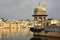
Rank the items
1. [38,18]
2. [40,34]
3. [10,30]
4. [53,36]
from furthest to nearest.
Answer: [10,30]
[38,18]
[40,34]
[53,36]

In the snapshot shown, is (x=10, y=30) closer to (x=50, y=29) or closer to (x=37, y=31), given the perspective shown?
(x=37, y=31)

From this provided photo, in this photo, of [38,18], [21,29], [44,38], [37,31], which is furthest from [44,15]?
[21,29]

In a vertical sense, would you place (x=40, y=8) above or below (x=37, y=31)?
above

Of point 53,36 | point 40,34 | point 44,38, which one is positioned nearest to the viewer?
point 53,36

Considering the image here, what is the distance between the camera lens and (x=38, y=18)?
57.8m

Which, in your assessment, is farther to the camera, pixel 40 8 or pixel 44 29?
pixel 40 8

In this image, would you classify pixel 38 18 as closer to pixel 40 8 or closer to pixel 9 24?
pixel 40 8

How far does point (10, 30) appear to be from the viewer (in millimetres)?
77250

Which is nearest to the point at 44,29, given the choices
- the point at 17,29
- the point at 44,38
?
the point at 44,38

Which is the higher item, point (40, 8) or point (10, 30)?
point (40, 8)

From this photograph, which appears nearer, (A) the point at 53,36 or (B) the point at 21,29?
(A) the point at 53,36

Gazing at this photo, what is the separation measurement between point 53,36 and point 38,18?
18.0 m

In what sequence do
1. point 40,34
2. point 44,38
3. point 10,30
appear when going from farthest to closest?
point 10,30 < point 40,34 < point 44,38

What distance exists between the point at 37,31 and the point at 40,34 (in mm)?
1575
